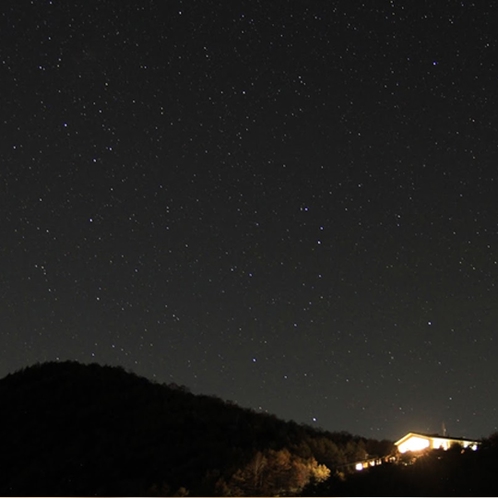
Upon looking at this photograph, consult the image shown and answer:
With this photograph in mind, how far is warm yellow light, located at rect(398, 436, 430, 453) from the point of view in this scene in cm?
4797

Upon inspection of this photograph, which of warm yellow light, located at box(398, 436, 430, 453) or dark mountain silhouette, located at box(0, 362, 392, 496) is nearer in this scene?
dark mountain silhouette, located at box(0, 362, 392, 496)

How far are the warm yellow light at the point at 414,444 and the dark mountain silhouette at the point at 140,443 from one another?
2.77 metres

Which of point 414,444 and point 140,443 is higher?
point 140,443

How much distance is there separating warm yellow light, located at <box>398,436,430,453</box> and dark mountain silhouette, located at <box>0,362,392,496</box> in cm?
277

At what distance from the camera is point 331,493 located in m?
35.2

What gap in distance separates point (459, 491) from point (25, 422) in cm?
3443

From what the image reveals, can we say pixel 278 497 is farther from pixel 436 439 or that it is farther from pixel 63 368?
pixel 63 368

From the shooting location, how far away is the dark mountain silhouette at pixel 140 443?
134 ft

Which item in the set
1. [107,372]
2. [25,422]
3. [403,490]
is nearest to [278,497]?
[403,490]

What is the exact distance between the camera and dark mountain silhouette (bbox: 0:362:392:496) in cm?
4084

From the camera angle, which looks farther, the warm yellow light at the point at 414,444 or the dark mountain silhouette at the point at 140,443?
the warm yellow light at the point at 414,444

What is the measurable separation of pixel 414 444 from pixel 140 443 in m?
17.7

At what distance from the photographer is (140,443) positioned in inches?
1922

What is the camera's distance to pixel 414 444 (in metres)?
48.8
